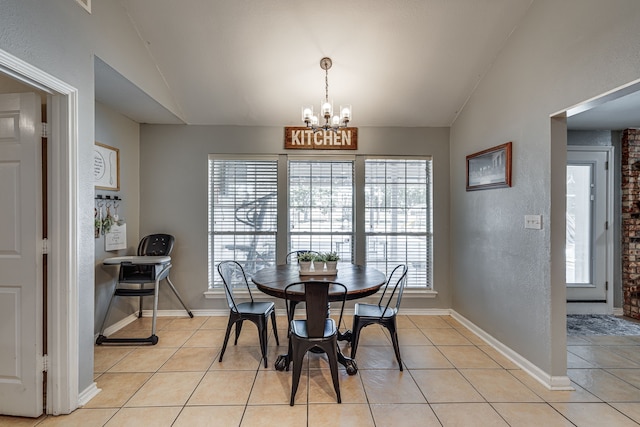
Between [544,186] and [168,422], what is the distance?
318 centimetres

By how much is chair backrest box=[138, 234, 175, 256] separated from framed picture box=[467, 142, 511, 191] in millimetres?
3563

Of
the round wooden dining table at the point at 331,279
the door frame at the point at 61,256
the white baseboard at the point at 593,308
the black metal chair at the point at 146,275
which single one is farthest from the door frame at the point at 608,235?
the door frame at the point at 61,256

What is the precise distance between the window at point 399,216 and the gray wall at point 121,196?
2881mm

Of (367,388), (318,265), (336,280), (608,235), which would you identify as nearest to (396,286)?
(336,280)

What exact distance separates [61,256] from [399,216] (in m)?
3.43

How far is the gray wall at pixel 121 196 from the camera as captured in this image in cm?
328

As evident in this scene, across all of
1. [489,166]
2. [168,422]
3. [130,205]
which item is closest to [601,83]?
[489,166]

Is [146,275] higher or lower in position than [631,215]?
lower

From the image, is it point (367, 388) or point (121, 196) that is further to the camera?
point (121, 196)

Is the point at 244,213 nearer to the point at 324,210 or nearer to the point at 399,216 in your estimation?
the point at 324,210

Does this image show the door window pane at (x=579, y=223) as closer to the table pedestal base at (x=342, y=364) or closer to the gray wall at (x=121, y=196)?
the table pedestal base at (x=342, y=364)

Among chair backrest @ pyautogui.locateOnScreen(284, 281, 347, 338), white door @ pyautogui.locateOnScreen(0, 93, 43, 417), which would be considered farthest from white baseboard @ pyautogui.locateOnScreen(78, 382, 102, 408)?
chair backrest @ pyautogui.locateOnScreen(284, 281, 347, 338)

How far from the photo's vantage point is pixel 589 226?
4.18 m

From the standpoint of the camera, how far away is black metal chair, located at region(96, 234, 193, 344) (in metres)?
3.16
